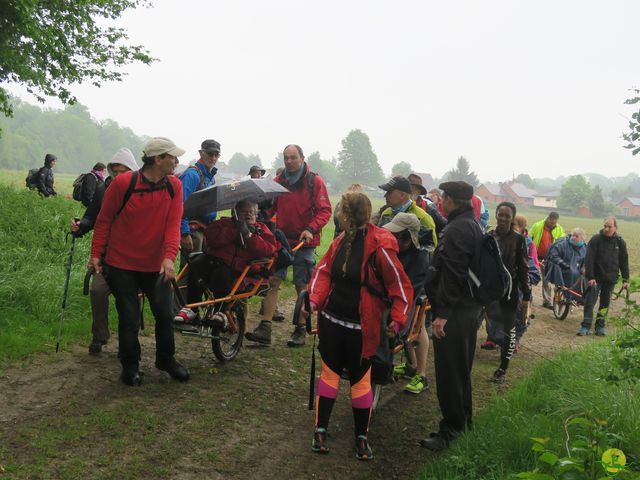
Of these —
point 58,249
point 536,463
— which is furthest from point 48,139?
point 536,463

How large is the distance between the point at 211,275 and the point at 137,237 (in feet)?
4.08

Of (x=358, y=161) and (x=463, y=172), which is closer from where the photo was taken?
(x=463, y=172)

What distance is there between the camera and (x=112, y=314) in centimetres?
791

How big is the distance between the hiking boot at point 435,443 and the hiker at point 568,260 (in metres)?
8.14

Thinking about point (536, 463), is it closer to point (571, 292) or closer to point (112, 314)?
point (112, 314)

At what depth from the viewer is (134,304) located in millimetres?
5539

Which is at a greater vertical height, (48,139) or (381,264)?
(48,139)

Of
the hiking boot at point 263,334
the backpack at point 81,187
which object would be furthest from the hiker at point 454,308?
the backpack at point 81,187

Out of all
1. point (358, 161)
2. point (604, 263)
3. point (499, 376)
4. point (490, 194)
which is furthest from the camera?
point (358, 161)

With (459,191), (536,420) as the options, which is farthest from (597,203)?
(459,191)

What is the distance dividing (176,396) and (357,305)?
201 centimetres

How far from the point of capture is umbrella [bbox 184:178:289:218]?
6.24 meters

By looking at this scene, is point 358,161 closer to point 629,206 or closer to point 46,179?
point 629,206

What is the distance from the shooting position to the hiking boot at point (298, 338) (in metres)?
7.56
